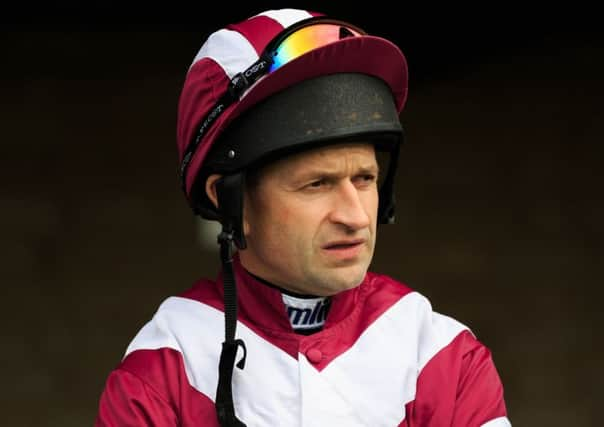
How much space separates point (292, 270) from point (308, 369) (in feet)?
0.67

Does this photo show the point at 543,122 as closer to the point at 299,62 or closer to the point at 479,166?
the point at 479,166

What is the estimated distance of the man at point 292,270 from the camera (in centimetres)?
246

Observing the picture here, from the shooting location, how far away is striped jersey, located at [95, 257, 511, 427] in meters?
2.51

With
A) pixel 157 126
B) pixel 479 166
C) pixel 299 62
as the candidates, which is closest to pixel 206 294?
pixel 299 62

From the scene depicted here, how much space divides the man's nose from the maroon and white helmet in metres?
0.12

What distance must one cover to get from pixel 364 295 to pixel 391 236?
8.09ft

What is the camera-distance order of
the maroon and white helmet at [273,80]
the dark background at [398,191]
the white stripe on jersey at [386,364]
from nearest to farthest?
the maroon and white helmet at [273,80]
the white stripe on jersey at [386,364]
the dark background at [398,191]

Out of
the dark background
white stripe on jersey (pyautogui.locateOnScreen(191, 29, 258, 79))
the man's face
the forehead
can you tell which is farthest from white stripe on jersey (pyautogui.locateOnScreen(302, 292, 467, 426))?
the dark background

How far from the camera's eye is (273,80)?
7.97ft

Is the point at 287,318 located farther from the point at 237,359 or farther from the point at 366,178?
the point at 366,178

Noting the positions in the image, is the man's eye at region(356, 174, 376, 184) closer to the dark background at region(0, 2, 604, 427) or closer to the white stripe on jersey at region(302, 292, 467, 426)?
the white stripe on jersey at region(302, 292, 467, 426)

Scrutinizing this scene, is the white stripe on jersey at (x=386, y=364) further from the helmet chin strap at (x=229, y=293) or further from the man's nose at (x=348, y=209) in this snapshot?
the man's nose at (x=348, y=209)

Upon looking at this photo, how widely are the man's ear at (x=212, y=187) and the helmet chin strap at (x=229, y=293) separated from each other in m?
0.04

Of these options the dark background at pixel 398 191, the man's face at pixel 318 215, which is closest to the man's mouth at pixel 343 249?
the man's face at pixel 318 215
